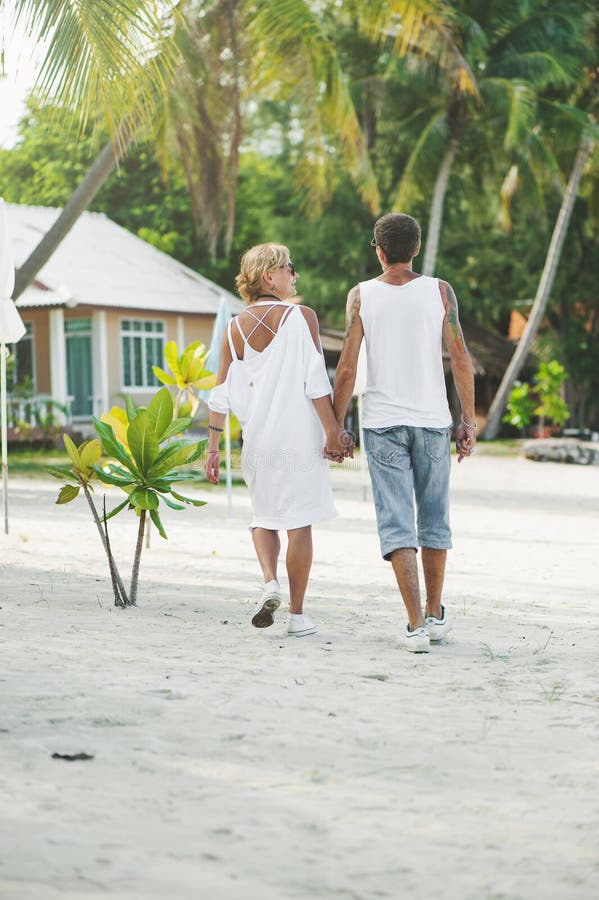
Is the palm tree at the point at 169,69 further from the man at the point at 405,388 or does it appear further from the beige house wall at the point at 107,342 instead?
the beige house wall at the point at 107,342

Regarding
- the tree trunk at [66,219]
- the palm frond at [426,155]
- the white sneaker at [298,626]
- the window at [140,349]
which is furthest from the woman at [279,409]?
the palm frond at [426,155]

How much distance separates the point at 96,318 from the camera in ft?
82.5

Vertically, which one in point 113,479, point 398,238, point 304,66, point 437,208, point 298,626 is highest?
point 304,66

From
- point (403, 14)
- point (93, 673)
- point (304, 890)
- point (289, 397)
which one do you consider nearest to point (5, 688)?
point (93, 673)

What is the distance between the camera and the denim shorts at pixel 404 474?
5.30 m

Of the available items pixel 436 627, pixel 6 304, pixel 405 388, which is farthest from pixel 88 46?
pixel 436 627

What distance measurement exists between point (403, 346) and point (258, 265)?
793 millimetres

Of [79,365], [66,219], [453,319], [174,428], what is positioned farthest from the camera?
[79,365]

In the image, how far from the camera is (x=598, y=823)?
3.21m

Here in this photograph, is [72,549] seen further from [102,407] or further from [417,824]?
[102,407]

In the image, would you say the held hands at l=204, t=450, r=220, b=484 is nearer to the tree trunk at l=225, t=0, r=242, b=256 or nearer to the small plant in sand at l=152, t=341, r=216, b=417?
the small plant in sand at l=152, t=341, r=216, b=417

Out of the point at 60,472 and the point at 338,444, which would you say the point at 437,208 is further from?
the point at 338,444

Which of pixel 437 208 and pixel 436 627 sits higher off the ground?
pixel 437 208

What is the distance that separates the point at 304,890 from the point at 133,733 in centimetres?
137
